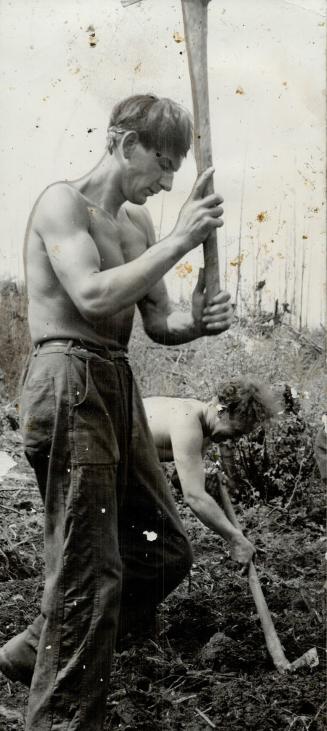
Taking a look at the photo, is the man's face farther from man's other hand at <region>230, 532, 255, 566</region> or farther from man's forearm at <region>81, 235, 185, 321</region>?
man's other hand at <region>230, 532, 255, 566</region>

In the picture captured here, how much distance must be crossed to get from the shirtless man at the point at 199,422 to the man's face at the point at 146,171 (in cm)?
98

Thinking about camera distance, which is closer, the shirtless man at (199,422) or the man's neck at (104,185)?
the man's neck at (104,185)

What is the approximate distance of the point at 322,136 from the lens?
2.84 meters

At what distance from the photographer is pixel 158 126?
2.31m

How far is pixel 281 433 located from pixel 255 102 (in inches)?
61.1

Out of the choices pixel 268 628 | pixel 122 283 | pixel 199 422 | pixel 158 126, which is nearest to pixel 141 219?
pixel 158 126

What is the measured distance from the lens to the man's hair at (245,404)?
308cm

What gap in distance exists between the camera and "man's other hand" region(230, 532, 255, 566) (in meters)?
2.91

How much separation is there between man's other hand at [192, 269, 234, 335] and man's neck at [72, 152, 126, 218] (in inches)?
12.8

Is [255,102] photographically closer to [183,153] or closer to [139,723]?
[183,153]

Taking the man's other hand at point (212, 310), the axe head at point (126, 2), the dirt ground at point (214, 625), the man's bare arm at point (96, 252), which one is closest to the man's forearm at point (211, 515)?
the dirt ground at point (214, 625)

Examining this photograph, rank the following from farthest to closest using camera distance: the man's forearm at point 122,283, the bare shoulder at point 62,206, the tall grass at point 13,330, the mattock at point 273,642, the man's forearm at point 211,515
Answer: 1. the tall grass at point 13,330
2. the man's forearm at point 211,515
3. the mattock at point 273,642
4. the bare shoulder at point 62,206
5. the man's forearm at point 122,283

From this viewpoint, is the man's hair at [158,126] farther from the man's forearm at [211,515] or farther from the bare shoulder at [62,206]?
the man's forearm at [211,515]

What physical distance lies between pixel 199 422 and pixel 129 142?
1.16 metres
